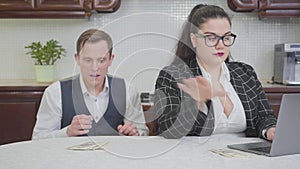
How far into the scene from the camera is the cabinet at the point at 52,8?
3135 mm

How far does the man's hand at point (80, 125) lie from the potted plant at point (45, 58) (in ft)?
4.95

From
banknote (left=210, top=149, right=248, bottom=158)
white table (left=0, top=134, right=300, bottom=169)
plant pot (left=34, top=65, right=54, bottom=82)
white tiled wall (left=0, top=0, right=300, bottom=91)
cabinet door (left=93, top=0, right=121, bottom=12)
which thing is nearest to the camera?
white table (left=0, top=134, right=300, bottom=169)

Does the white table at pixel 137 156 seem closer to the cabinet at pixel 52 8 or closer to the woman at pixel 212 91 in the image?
the woman at pixel 212 91

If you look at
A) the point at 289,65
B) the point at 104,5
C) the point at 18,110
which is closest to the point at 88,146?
the point at 18,110

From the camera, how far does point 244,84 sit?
207 centimetres

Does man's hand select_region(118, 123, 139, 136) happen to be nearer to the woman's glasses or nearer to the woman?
the woman

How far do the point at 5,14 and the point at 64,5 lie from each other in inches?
16.9

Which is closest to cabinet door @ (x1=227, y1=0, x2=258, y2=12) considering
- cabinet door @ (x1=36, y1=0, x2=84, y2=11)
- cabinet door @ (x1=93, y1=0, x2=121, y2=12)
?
cabinet door @ (x1=93, y1=0, x2=121, y2=12)

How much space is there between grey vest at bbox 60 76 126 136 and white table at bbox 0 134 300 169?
1.06 feet

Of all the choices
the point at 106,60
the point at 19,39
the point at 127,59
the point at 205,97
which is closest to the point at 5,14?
the point at 19,39

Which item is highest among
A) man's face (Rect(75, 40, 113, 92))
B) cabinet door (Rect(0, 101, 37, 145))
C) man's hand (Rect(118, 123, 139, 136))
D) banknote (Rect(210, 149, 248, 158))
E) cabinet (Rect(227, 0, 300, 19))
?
cabinet (Rect(227, 0, 300, 19))

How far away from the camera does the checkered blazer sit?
1786 mm

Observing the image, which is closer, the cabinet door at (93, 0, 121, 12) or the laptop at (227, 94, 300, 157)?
the laptop at (227, 94, 300, 157)

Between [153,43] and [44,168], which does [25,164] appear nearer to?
[44,168]
